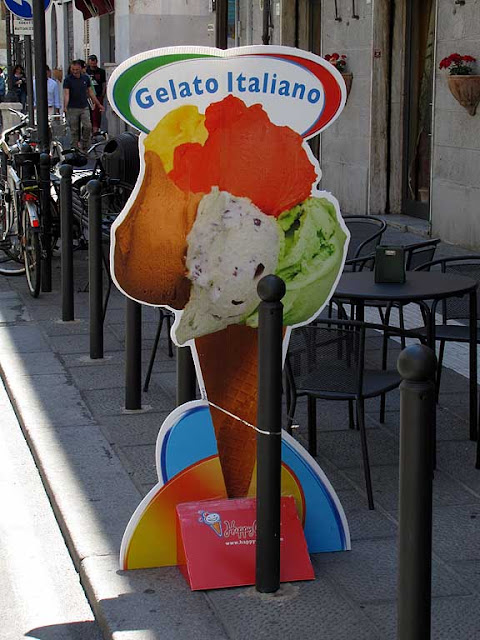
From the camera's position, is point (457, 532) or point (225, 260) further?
point (457, 532)

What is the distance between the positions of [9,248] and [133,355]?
5.35 meters

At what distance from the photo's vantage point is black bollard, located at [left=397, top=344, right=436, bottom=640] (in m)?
2.91

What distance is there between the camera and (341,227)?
4.52 m

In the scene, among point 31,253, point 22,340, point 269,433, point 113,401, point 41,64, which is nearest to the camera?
point 269,433

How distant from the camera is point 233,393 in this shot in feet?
14.8

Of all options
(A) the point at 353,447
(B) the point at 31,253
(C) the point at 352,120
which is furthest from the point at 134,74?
(C) the point at 352,120

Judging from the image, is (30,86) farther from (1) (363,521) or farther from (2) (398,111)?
(1) (363,521)

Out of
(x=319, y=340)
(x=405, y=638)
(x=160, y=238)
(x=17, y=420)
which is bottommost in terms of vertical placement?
(x=17, y=420)

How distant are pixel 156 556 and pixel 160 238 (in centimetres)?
119

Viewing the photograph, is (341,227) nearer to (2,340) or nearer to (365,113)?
(2,340)

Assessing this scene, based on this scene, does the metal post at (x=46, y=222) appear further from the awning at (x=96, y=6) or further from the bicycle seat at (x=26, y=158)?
the awning at (x=96, y=6)

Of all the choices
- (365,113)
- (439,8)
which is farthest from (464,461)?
(365,113)

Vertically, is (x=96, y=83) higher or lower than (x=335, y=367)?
higher

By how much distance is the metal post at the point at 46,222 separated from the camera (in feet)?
33.8
